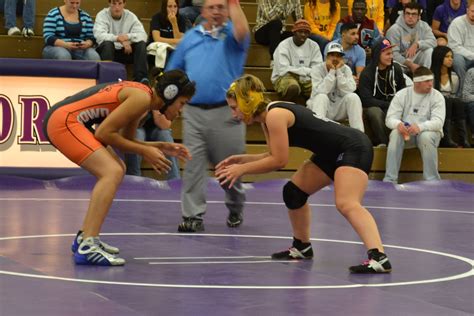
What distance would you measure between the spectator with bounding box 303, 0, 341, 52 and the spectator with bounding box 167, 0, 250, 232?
676cm

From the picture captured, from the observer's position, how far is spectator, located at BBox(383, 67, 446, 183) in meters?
13.9

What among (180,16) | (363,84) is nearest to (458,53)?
(363,84)

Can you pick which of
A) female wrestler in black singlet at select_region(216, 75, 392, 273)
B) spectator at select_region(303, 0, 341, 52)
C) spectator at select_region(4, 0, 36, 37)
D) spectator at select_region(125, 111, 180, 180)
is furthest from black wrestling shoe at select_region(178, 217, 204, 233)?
spectator at select_region(303, 0, 341, 52)

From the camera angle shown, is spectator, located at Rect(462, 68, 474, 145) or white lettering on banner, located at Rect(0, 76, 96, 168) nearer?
white lettering on banner, located at Rect(0, 76, 96, 168)

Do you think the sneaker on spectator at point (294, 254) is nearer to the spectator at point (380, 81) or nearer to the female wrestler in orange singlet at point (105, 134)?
the female wrestler in orange singlet at point (105, 134)

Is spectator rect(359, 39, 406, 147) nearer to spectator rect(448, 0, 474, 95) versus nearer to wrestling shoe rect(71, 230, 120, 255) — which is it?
spectator rect(448, 0, 474, 95)

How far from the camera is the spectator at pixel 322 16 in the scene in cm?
1622

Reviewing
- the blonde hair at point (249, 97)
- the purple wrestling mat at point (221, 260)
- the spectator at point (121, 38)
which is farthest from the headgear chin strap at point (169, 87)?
the spectator at point (121, 38)

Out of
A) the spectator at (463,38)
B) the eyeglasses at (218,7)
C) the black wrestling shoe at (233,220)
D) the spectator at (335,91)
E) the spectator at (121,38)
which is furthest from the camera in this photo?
the spectator at (463,38)

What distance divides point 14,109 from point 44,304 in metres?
6.94

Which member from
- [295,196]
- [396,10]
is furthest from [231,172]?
[396,10]

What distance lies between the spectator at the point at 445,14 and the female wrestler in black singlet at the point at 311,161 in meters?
9.68

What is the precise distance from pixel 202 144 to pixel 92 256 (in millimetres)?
2200

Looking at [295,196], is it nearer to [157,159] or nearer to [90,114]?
[157,159]
